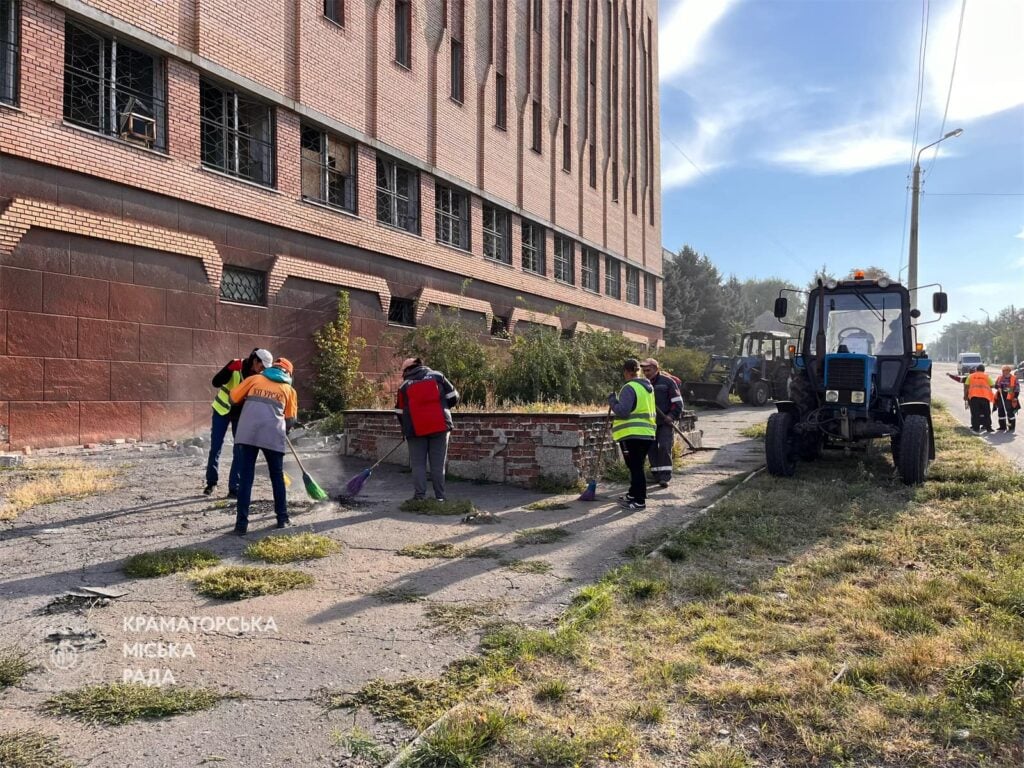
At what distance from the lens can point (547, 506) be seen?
26.2 ft

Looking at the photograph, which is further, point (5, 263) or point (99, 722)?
point (5, 263)

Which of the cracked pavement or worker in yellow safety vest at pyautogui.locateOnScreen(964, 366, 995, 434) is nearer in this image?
the cracked pavement

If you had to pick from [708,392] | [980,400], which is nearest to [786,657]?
[980,400]

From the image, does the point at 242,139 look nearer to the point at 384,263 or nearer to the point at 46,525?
the point at 384,263

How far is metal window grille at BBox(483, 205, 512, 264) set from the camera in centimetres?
2217

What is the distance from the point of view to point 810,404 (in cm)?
1023

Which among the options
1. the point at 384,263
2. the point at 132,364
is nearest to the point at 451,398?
the point at 132,364

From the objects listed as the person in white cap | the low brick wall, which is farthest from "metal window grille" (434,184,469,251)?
the person in white cap

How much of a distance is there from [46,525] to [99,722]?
4256mm

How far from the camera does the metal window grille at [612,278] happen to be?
30.8 meters

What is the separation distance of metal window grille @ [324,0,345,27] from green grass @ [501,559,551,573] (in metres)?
14.9

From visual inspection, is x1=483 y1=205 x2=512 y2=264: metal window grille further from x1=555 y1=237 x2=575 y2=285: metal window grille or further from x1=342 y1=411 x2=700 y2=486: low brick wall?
x1=342 y1=411 x2=700 y2=486: low brick wall

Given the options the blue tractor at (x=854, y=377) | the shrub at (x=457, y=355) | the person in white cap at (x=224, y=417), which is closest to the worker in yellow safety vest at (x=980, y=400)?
the blue tractor at (x=854, y=377)

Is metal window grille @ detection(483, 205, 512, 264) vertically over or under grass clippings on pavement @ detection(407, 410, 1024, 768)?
over
